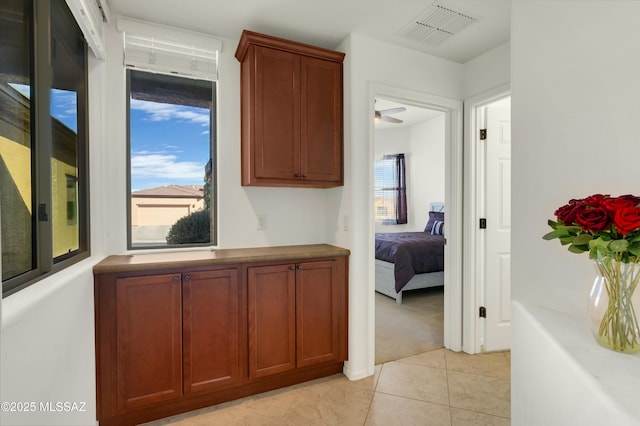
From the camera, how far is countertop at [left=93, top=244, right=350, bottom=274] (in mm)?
1807

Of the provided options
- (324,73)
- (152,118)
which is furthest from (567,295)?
(152,118)

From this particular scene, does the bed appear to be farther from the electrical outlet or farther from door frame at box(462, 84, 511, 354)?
the electrical outlet

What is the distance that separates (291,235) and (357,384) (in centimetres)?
125

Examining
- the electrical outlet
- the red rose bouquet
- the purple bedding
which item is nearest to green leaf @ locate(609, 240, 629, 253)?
the red rose bouquet

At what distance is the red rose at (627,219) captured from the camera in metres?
0.78

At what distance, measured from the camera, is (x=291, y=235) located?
8.71 ft

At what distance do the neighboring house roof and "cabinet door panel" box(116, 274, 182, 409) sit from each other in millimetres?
750

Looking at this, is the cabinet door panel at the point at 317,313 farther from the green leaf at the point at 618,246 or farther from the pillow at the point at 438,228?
the pillow at the point at 438,228

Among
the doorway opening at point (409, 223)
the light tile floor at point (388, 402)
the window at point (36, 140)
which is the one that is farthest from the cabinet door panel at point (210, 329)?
the doorway opening at point (409, 223)

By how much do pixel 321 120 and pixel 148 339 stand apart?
6.19 ft

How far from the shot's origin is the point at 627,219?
0.79m

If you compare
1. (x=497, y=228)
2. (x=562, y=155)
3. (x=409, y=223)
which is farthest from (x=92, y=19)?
(x=409, y=223)

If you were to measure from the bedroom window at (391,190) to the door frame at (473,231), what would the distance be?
376 centimetres

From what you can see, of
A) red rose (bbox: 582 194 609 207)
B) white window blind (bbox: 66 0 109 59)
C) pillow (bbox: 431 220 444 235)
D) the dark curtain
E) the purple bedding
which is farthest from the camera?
the dark curtain
